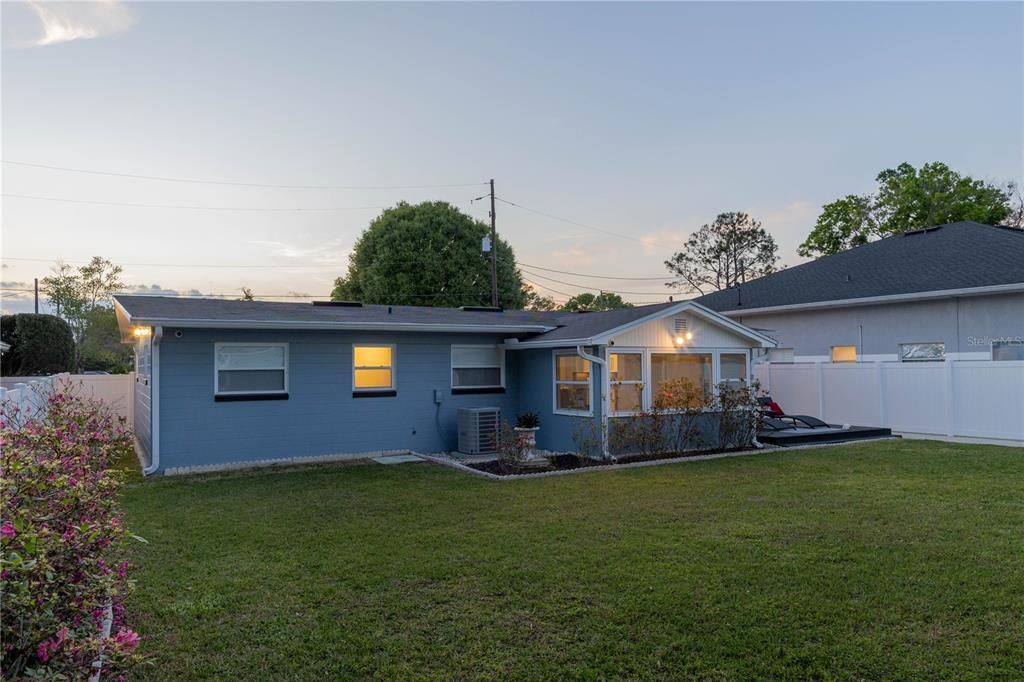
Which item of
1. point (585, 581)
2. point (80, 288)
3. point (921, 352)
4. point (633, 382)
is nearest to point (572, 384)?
point (633, 382)

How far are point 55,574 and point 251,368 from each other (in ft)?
26.5

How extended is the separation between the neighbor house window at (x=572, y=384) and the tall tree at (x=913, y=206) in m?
25.1

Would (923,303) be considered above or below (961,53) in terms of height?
below

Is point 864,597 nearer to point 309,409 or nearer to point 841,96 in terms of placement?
point 309,409

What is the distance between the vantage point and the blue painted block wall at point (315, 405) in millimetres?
9797

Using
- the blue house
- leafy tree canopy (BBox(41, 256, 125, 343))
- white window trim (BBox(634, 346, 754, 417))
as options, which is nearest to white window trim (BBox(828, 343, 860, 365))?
white window trim (BBox(634, 346, 754, 417))

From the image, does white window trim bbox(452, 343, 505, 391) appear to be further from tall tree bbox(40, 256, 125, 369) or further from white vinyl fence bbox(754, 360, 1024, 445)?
tall tree bbox(40, 256, 125, 369)

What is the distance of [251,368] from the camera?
1042cm

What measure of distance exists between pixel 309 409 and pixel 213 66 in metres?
6.20

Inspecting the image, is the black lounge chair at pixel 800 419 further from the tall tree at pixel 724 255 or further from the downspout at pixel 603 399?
the tall tree at pixel 724 255

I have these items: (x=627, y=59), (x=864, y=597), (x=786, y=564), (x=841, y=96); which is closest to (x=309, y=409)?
(x=786, y=564)

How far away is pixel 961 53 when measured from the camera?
517 inches

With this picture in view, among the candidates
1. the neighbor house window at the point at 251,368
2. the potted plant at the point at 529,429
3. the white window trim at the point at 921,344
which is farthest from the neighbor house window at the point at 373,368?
the white window trim at the point at 921,344

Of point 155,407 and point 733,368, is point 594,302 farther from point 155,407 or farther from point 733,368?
point 155,407
